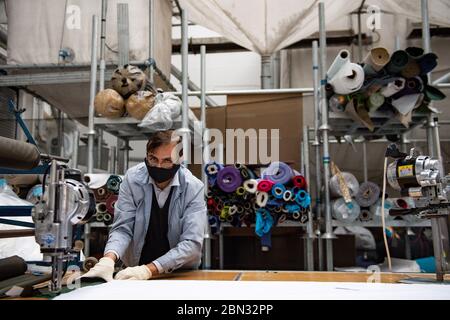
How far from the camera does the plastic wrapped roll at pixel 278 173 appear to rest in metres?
2.63

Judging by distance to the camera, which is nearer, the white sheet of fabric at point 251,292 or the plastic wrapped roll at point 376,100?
the white sheet of fabric at point 251,292

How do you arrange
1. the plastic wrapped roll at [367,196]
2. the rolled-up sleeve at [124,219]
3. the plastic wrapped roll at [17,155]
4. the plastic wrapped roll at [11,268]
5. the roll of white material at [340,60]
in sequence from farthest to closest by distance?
the plastic wrapped roll at [367,196] → the roll of white material at [340,60] → the rolled-up sleeve at [124,219] → the plastic wrapped roll at [11,268] → the plastic wrapped roll at [17,155]

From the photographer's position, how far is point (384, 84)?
2.45 meters

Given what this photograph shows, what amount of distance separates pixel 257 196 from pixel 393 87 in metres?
1.04

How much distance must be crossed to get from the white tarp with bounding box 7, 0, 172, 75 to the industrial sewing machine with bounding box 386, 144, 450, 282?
2455mm

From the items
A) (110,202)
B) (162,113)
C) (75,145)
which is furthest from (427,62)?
(75,145)

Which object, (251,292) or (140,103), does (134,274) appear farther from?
(140,103)

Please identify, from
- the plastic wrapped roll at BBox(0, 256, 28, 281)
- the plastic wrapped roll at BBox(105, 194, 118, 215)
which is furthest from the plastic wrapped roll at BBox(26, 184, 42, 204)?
the plastic wrapped roll at BBox(105, 194, 118, 215)

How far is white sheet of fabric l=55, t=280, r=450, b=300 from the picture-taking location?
0.84 metres

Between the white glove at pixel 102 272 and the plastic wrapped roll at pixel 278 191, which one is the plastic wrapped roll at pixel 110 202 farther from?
the white glove at pixel 102 272

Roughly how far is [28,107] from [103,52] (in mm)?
1348

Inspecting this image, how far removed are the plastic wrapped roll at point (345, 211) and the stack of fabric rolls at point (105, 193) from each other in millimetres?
1427

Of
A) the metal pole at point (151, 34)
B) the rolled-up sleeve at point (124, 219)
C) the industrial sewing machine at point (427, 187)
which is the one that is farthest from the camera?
the metal pole at point (151, 34)

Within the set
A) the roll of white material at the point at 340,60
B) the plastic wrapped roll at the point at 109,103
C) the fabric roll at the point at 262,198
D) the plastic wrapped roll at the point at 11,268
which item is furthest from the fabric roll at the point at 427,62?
the plastic wrapped roll at the point at 11,268
